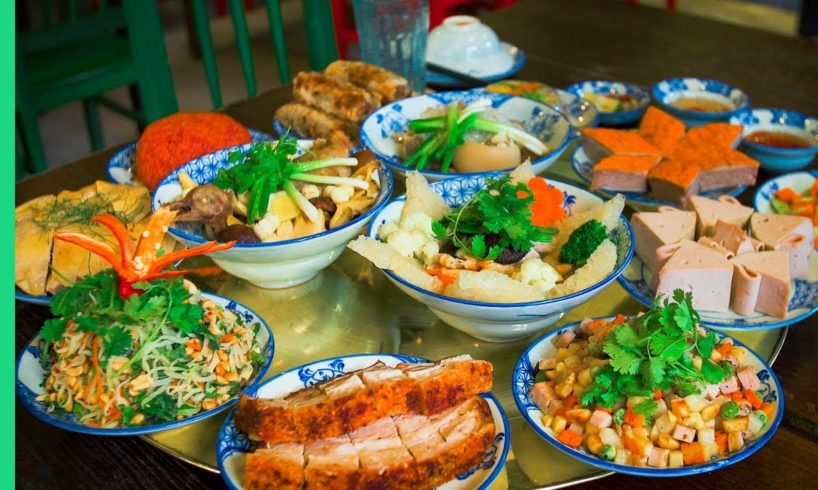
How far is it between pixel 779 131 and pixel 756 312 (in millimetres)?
905

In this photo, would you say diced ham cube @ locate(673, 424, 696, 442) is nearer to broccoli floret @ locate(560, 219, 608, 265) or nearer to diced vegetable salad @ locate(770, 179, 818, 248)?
broccoli floret @ locate(560, 219, 608, 265)

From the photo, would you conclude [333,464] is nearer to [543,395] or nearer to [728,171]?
[543,395]

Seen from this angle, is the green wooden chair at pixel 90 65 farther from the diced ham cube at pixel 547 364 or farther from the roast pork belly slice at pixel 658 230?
the diced ham cube at pixel 547 364

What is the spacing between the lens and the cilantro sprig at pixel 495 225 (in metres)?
1.45

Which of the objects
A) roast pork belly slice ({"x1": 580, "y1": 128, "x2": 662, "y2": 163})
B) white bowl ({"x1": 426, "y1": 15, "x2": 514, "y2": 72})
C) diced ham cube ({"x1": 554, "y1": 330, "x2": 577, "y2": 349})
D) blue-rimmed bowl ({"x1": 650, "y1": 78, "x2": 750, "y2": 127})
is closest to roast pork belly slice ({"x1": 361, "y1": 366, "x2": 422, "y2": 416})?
diced ham cube ({"x1": 554, "y1": 330, "x2": 577, "y2": 349})

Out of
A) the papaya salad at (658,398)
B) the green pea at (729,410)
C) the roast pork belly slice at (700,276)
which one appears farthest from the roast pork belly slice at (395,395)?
the roast pork belly slice at (700,276)

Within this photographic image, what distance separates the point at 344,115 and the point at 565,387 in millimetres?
1146

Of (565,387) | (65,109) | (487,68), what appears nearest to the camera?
(565,387)

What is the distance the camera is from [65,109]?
5840 millimetres

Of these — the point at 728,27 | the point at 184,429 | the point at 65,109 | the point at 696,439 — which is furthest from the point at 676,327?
the point at 65,109

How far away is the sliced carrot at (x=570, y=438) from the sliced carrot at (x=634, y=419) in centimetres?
8

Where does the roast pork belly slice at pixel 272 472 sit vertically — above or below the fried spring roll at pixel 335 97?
below

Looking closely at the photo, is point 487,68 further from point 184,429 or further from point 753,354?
point 184,429

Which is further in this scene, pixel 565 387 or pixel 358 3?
pixel 358 3
